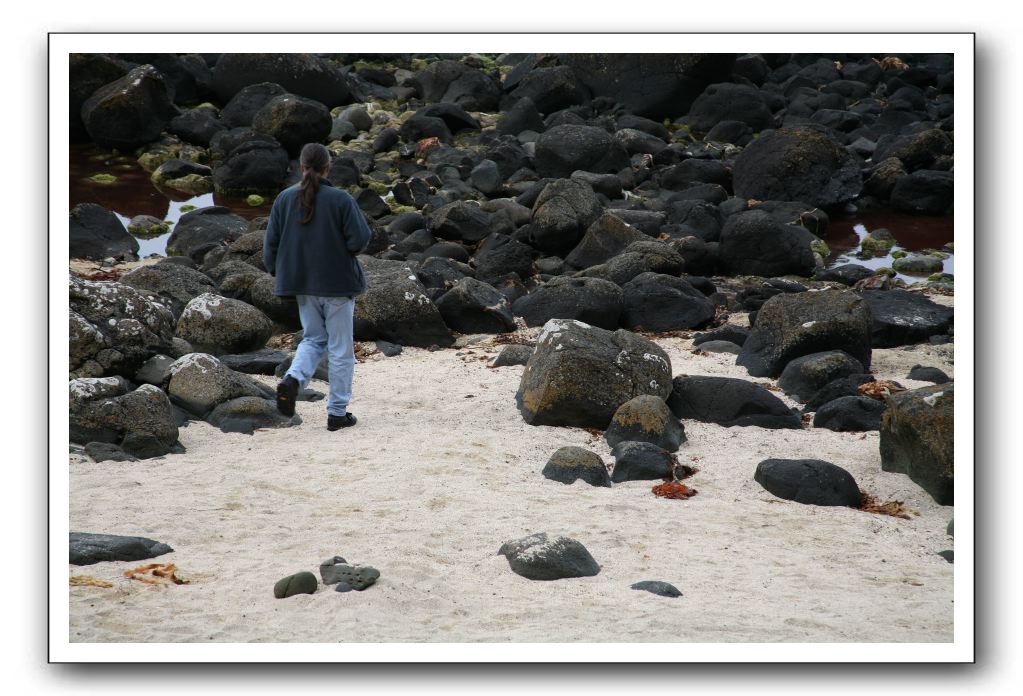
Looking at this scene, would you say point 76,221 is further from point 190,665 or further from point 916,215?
point 916,215

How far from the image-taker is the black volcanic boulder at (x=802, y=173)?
56.1ft

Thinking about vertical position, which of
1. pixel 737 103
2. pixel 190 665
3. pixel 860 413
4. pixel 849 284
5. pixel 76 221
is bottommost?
pixel 190 665

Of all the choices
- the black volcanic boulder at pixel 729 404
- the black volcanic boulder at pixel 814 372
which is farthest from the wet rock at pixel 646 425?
the black volcanic boulder at pixel 814 372

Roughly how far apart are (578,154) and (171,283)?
31.9 feet

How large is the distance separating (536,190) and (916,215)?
6365 mm

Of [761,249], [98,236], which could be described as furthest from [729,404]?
[98,236]

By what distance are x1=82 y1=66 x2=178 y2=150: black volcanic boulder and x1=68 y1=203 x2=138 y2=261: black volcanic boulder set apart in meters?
6.76

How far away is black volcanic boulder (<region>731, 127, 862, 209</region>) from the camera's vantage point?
1709cm

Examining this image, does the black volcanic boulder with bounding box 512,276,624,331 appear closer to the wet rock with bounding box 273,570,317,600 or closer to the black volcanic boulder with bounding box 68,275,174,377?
the black volcanic boulder with bounding box 68,275,174,377

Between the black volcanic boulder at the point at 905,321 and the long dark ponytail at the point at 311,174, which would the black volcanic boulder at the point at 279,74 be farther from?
the long dark ponytail at the point at 311,174

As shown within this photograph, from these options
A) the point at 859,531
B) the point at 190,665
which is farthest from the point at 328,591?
the point at 859,531

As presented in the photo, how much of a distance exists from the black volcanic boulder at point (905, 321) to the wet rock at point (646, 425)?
345cm

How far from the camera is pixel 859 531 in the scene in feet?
19.4

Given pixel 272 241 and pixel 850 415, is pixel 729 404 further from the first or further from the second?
pixel 272 241
